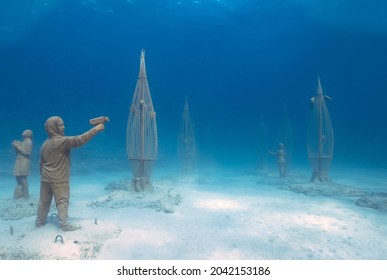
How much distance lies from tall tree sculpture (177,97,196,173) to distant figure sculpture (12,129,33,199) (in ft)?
28.9

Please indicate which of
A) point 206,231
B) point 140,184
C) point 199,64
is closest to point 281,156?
point 140,184

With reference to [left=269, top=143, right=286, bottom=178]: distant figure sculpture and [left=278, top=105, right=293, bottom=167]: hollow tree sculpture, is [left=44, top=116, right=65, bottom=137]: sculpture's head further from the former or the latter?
[left=278, top=105, right=293, bottom=167]: hollow tree sculpture

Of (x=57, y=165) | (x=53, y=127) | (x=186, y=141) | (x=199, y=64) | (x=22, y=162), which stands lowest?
(x=22, y=162)

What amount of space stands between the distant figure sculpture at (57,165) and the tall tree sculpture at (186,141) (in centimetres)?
1064

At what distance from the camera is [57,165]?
5.03 metres

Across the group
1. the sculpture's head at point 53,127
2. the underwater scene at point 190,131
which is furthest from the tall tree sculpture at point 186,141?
the sculpture's head at point 53,127

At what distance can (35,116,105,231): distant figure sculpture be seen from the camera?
4949mm

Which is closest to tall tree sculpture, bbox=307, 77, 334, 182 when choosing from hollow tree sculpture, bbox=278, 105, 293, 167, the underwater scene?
the underwater scene

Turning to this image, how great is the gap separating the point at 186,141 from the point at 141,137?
22.4ft

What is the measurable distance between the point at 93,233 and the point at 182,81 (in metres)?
77.3

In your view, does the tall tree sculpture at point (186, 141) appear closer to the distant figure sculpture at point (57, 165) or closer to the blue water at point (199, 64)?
the blue water at point (199, 64)

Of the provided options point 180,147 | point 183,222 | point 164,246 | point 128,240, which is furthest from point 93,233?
point 180,147

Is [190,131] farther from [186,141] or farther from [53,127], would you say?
[53,127]

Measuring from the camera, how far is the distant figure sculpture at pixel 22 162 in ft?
26.6
